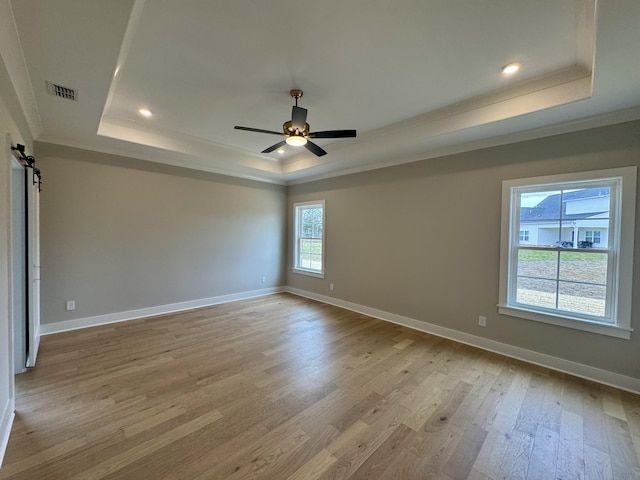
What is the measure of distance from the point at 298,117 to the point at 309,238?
11.4 feet

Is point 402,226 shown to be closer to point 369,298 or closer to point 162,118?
point 369,298

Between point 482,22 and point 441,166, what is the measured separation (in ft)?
6.78

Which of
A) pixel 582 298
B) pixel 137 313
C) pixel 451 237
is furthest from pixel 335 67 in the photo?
pixel 137 313

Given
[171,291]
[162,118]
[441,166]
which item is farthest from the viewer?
[171,291]

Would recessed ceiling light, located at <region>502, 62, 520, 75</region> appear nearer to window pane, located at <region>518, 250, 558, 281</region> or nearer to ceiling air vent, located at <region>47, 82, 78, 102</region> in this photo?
window pane, located at <region>518, 250, 558, 281</region>

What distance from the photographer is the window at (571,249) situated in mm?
2562

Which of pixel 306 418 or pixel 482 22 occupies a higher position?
pixel 482 22

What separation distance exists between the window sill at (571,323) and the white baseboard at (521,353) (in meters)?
0.38

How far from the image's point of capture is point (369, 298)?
4.68m

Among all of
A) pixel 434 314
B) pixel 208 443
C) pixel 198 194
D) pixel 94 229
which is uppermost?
pixel 198 194

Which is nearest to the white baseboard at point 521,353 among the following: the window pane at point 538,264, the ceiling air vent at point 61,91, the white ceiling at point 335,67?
the window pane at point 538,264

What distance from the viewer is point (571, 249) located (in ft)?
9.35

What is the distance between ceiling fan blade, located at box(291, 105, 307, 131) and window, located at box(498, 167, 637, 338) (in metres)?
2.53

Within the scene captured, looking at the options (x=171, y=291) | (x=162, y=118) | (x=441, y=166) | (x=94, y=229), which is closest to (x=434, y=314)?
(x=441, y=166)
